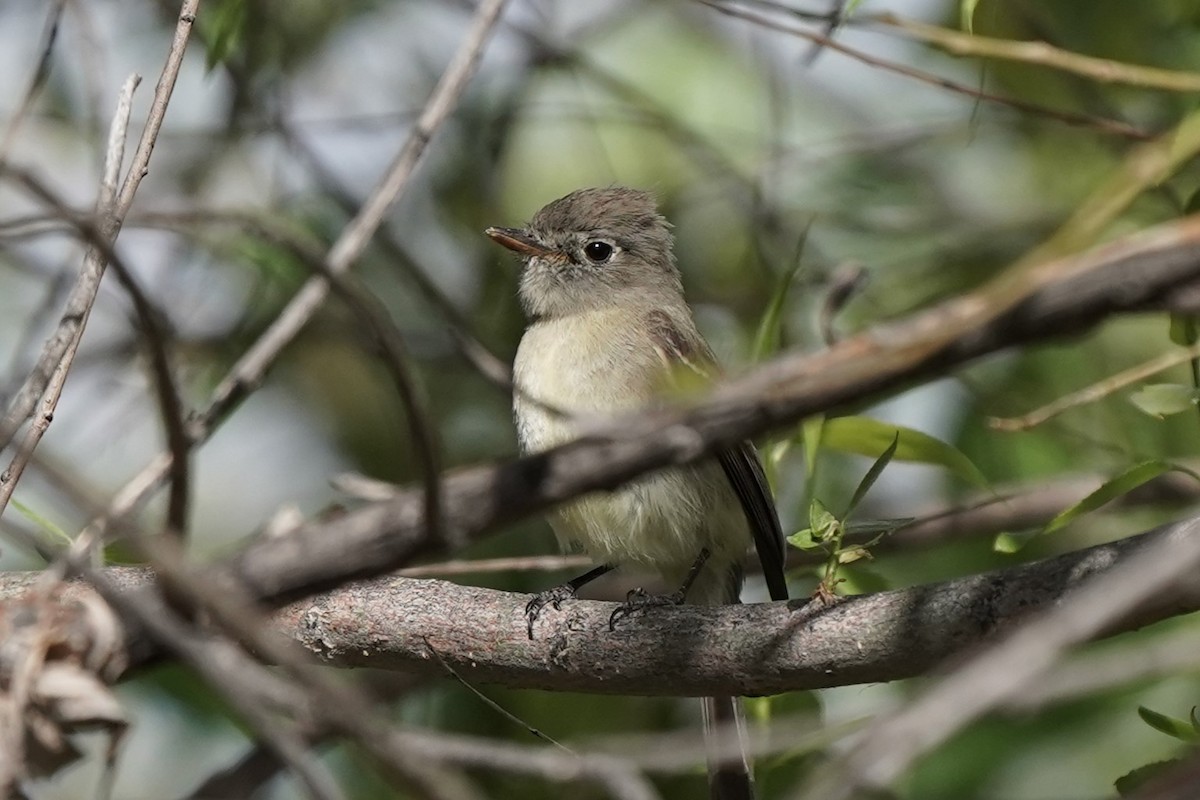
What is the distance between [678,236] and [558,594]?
2641 millimetres

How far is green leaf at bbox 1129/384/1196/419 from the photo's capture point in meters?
2.63

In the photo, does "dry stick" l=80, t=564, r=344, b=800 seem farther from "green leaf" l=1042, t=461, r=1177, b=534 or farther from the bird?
the bird

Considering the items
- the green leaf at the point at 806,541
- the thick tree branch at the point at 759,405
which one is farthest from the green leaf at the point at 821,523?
the thick tree branch at the point at 759,405

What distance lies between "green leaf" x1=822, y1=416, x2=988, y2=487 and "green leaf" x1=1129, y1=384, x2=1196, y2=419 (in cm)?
48

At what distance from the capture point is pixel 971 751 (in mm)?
4070

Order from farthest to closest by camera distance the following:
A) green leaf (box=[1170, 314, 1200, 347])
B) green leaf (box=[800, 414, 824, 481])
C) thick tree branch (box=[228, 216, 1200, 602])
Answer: green leaf (box=[800, 414, 824, 481]), green leaf (box=[1170, 314, 1200, 347]), thick tree branch (box=[228, 216, 1200, 602])

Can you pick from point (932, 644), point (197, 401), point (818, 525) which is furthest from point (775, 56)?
point (932, 644)

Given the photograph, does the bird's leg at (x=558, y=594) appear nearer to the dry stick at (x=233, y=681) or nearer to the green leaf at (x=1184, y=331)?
the green leaf at (x=1184, y=331)

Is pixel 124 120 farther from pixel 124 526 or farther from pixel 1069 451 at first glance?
pixel 1069 451

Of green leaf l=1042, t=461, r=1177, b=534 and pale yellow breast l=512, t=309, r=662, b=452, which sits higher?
pale yellow breast l=512, t=309, r=662, b=452

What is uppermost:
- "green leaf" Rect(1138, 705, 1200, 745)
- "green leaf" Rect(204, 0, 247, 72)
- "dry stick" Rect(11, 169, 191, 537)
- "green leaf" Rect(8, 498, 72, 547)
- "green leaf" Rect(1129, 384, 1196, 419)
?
"green leaf" Rect(204, 0, 247, 72)

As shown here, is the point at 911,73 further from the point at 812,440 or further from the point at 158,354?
the point at 158,354

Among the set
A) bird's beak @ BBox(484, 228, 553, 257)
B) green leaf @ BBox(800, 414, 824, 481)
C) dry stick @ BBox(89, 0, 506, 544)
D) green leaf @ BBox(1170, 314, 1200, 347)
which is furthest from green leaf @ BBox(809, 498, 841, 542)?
bird's beak @ BBox(484, 228, 553, 257)

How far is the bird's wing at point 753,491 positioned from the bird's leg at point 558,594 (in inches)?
20.5
